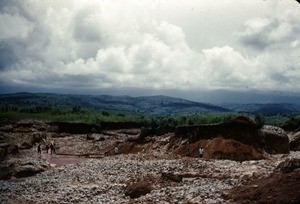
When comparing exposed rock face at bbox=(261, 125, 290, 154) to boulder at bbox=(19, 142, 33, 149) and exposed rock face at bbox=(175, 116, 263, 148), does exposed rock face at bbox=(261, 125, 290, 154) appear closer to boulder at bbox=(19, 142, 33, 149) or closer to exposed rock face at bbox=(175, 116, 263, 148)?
exposed rock face at bbox=(175, 116, 263, 148)

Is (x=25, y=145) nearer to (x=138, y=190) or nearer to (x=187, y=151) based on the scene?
(x=187, y=151)


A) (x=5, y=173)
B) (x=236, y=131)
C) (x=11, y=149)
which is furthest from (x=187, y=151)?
(x=11, y=149)

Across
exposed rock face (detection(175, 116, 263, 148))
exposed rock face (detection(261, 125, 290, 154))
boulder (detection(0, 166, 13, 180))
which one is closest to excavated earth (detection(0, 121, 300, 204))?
boulder (detection(0, 166, 13, 180))

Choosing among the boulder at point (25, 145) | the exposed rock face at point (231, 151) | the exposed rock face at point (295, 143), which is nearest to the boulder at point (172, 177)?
the exposed rock face at point (231, 151)

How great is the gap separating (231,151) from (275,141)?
10722mm

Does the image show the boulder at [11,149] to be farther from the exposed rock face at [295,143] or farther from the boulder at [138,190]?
the exposed rock face at [295,143]

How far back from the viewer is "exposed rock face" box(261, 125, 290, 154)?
5138 centimetres

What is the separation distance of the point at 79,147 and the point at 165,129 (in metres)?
20.9

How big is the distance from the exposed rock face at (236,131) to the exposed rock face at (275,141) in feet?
7.07

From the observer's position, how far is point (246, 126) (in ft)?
165

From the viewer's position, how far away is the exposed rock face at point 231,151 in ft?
144

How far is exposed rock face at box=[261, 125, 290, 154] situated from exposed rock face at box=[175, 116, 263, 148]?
7.07 feet

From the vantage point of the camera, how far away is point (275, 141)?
171 feet

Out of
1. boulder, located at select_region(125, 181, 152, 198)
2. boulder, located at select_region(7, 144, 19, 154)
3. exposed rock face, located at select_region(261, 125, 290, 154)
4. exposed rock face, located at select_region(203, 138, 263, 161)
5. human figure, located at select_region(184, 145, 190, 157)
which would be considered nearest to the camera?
boulder, located at select_region(125, 181, 152, 198)
